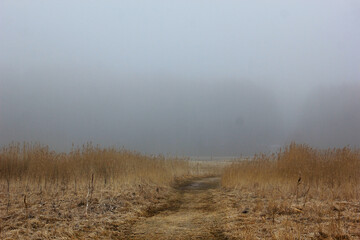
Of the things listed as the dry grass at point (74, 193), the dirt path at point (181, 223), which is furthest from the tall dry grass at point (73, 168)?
the dirt path at point (181, 223)

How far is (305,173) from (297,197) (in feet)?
10.3

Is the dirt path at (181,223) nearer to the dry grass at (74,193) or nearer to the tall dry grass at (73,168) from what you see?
the dry grass at (74,193)

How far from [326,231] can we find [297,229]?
0.43 m

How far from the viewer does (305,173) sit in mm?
9781

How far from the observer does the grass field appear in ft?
16.7

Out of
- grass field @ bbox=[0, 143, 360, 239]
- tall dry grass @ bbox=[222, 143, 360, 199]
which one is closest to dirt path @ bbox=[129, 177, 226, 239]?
grass field @ bbox=[0, 143, 360, 239]

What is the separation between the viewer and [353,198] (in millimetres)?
6879

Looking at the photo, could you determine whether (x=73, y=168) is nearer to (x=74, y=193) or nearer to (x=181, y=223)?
(x=74, y=193)

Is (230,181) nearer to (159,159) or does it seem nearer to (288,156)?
(288,156)

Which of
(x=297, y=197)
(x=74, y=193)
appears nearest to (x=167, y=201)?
(x=74, y=193)

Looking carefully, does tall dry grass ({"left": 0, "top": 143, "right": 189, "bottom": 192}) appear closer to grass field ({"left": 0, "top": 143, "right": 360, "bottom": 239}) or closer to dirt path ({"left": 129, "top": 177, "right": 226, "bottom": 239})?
grass field ({"left": 0, "top": 143, "right": 360, "bottom": 239})

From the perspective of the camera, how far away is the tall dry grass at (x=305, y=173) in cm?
814

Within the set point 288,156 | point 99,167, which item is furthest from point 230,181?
point 99,167

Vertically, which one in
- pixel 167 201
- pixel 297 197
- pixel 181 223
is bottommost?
pixel 167 201
